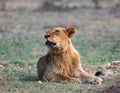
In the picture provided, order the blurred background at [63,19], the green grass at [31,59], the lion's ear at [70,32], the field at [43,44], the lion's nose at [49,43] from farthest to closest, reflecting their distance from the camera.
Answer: the blurred background at [63,19] < the lion's ear at [70,32] < the lion's nose at [49,43] < the field at [43,44] < the green grass at [31,59]

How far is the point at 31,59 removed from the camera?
14461 mm

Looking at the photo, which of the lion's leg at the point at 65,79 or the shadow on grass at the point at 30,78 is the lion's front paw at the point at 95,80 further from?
the shadow on grass at the point at 30,78

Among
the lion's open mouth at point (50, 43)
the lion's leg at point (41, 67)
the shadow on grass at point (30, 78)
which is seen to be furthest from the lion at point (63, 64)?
the shadow on grass at point (30, 78)

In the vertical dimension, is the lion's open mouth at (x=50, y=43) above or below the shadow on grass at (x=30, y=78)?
above

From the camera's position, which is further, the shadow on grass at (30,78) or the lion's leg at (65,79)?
the shadow on grass at (30,78)

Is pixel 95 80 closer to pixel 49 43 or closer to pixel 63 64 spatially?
pixel 63 64

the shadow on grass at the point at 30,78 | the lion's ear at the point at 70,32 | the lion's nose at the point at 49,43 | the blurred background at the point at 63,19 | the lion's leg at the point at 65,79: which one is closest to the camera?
the lion's nose at the point at 49,43

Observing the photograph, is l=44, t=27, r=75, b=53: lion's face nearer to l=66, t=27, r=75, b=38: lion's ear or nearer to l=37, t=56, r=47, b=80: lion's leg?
l=66, t=27, r=75, b=38: lion's ear

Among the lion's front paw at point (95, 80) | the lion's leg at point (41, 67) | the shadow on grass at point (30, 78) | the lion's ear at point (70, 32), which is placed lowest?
the shadow on grass at point (30, 78)

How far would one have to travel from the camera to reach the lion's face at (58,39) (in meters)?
9.83

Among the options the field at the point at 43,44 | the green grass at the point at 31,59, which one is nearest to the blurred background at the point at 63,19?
the field at the point at 43,44

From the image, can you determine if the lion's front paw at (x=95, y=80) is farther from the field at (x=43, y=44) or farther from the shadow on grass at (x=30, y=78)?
the shadow on grass at (x=30, y=78)

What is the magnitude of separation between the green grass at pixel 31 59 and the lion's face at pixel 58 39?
633mm

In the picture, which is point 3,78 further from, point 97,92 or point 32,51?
point 32,51
